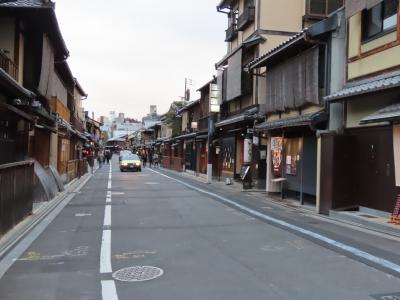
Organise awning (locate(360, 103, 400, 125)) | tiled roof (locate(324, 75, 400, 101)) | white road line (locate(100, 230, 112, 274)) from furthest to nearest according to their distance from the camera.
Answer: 1. tiled roof (locate(324, 75, 400, 101))
2. awning (locate(360, 103, 400, 125))
3. white road line (locate(100, 230, 112, 274))

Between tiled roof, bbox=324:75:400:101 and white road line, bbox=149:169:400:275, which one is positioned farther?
tiled roof, bbox=324:75:400:101

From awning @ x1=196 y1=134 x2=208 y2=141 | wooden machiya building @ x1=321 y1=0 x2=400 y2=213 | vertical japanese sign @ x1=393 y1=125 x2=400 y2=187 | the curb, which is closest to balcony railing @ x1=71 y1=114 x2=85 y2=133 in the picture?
awning @ x1=196 y1=134 x2=208 y2=141

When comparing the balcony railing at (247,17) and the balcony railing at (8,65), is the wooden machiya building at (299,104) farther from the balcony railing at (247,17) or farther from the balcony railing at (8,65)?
the balcony railing at (8,65)

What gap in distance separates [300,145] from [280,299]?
43.5 ft

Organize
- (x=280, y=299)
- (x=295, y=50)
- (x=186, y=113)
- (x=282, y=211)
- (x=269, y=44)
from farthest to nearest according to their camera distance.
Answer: (x=186, y=113) → (x=269, y=44) → (x=295, y=50) → (x=282, y=211) → (x=280, y=299)

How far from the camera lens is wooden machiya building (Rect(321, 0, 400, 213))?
1252 cm

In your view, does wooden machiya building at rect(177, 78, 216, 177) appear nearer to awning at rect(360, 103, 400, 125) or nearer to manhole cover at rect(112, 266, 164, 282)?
awning at rect(360, 103, 400, 125)

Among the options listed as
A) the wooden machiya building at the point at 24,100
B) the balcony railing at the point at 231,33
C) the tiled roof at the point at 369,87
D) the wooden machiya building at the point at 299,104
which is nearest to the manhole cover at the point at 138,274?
the wooden machiya building at the point at 24,100

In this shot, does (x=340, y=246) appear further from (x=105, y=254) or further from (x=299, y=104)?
(x=299, y=104)

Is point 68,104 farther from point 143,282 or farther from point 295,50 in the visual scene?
point 143,282

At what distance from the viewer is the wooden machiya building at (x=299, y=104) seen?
1596 centimetres

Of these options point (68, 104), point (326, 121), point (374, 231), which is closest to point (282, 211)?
point (326, 121)

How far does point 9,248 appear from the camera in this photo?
30.0 ft

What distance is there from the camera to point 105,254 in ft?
28.7
